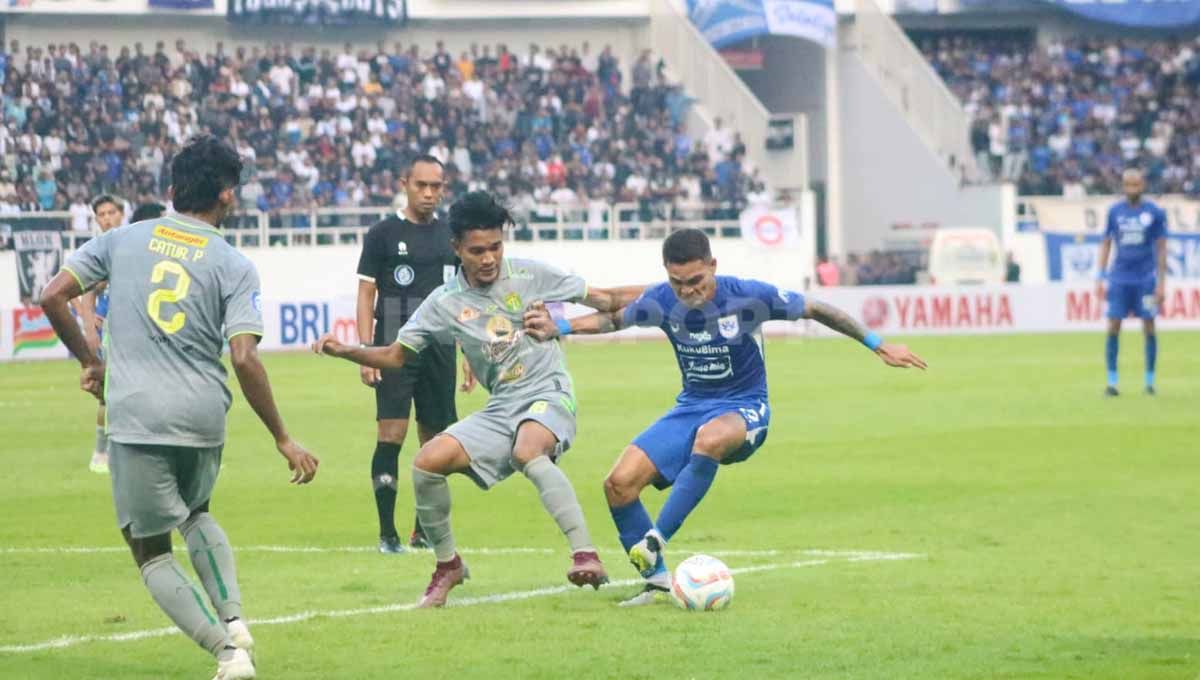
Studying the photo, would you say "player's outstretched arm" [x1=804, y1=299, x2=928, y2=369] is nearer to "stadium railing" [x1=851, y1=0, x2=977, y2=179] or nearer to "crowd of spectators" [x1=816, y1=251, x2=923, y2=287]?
"crowd of spectators" [x1=816, y1=251, x2=923, y2=287]

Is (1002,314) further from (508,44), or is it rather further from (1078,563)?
(1078,563)

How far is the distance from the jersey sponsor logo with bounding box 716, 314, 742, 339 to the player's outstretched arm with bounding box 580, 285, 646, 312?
0.42 m

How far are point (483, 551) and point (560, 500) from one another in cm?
249

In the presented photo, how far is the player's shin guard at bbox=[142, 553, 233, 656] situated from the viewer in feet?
23.7

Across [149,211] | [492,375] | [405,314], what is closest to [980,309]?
[149,211]

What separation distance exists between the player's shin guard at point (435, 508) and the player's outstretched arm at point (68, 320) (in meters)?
1.93

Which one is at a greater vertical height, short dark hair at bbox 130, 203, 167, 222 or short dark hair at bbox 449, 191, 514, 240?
short dark hair at bbox 130, 203, 167, 222

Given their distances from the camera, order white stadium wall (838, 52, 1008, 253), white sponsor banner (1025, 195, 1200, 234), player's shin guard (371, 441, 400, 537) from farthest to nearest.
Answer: white stadium wall (838, 52, 1008, 253), white sponsor banner (1025, 195, 1200, 234), player's shin guard (371, 441, 400, 537)

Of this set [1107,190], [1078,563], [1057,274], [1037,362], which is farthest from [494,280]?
[1107,190]

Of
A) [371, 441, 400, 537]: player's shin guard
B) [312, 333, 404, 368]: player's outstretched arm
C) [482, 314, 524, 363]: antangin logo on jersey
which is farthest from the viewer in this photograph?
[371, 441, 400, 537]: player's shin guard

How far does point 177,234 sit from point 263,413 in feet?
2.42

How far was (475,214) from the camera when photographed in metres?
9.15

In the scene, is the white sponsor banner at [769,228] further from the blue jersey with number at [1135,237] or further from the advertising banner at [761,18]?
the blue jersey with number at [1135,237]

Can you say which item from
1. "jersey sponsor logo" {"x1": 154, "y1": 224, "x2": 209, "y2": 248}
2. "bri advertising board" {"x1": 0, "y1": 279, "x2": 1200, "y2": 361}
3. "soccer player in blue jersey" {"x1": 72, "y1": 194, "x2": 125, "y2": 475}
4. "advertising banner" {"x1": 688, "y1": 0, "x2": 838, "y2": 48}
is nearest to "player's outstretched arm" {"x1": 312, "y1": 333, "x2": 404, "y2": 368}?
"jersey sponsor logo" {"x1": 154, "y1": 224, "x2": 209, "y2": 248}
